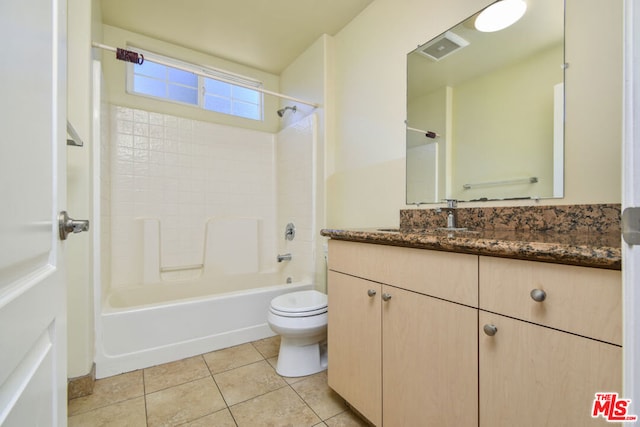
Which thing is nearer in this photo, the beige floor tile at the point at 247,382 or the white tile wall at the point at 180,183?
the beige floor tile at the point at 247,382

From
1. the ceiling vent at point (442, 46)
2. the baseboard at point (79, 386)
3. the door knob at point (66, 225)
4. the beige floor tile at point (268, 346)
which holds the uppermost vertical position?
the ceiling vent at point (442, 46)

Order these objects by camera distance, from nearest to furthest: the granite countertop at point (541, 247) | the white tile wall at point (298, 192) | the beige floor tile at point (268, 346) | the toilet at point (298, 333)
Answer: the granite countertop at point (541, 247)
the toilet at point (298, 333)
the beige floor tile at point (268, 346)
the white tile wall at point (298, 192)

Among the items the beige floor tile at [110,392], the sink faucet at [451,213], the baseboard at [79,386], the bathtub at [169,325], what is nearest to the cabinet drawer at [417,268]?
the sink faucet at [451,213]

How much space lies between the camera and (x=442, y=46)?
1.57 metres

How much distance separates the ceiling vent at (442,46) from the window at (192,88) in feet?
4.66

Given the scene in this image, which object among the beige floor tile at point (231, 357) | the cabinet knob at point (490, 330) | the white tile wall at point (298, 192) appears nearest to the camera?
the cabinet knob at point (490, 330)

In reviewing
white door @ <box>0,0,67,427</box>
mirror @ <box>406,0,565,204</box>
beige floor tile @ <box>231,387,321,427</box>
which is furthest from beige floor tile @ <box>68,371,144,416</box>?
mirror @ <box>406,0,565,204</box>

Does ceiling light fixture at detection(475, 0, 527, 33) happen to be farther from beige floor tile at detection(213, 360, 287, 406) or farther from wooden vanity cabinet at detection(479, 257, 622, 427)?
beige floor tile at detection(213, 360, 287, 406)

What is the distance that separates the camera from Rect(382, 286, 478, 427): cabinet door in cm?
84

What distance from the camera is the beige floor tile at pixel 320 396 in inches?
54.4

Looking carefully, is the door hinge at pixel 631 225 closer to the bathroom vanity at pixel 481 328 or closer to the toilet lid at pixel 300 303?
the bathroom vanity at pixel 481 328

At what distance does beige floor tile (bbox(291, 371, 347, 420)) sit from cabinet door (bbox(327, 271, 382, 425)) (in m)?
0.13

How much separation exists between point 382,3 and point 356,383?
2327 mm

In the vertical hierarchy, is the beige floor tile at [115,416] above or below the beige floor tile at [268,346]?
above
